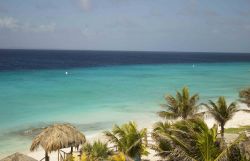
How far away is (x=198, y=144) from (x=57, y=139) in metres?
7.47

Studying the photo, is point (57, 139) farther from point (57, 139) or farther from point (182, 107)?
point (182, 107)

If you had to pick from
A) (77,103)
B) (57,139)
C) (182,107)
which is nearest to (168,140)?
(57,139)

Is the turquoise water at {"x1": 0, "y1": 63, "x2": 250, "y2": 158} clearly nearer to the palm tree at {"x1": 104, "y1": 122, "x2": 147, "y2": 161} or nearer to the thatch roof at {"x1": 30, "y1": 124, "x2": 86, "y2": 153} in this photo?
the thatch roof at {"x1": 30, "y1": 124, "x2": 86, "y2": 153}

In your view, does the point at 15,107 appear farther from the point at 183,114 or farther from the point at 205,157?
the point at 205,157

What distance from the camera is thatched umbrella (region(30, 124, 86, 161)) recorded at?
1580 cm

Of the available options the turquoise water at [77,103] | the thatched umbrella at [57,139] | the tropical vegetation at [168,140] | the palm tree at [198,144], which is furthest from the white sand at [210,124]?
the palm tree at [198,144]

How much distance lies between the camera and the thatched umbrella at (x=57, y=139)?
15797 mm

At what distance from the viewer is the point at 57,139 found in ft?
52.1

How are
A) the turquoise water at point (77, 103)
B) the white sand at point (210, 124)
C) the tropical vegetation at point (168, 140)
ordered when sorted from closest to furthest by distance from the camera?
1. the tropical vegetation at point (168, 140)
2. the white sand at point (210, 124)
3. the turquoise water at point (77, 103)

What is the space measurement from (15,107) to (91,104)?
8.83 meters

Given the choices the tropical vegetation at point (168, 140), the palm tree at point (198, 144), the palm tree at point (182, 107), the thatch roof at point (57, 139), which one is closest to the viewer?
the palm tree at point (198, 144)

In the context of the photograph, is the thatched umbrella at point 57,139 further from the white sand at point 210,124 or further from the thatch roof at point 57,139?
the white sand at point 210,124

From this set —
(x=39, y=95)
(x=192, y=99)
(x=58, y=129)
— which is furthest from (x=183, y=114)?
(x=39, y=95)

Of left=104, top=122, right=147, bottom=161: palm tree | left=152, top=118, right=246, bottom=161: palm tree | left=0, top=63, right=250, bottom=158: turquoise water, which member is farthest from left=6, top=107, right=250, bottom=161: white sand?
left=152, top=118, right=246, bottom=161: palm tree
